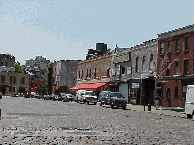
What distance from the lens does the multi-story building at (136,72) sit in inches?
1822

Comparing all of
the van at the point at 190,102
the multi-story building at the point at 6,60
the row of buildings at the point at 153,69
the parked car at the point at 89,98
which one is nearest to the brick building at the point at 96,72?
the row of buildings at the point at 153,69

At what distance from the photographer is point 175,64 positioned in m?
41.3

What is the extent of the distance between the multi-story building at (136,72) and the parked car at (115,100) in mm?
6168

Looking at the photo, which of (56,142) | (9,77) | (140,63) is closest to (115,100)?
(140,63)

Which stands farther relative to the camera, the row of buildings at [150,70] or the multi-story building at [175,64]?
the row of buildings at [150,70]

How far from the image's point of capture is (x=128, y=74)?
52.7m

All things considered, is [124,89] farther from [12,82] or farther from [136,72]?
[12,82]

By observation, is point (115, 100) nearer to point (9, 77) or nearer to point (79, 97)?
point (79, 97)

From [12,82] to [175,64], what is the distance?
83.6 meters

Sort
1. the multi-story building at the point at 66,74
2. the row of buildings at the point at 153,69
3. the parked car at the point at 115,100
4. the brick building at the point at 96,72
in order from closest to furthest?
the parked car at the point at 115,100
the row of buildings at the point at 153,69
the brick building at the point at 96,72
the multi-story building at the point at 66,74

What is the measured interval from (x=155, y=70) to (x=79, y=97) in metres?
13.0

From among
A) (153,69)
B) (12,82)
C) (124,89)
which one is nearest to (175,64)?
(153,69)

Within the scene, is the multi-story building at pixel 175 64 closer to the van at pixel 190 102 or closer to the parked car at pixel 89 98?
the parked car at pixel 89 98

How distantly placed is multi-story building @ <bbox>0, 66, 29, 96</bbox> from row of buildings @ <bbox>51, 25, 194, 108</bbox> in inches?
2118
